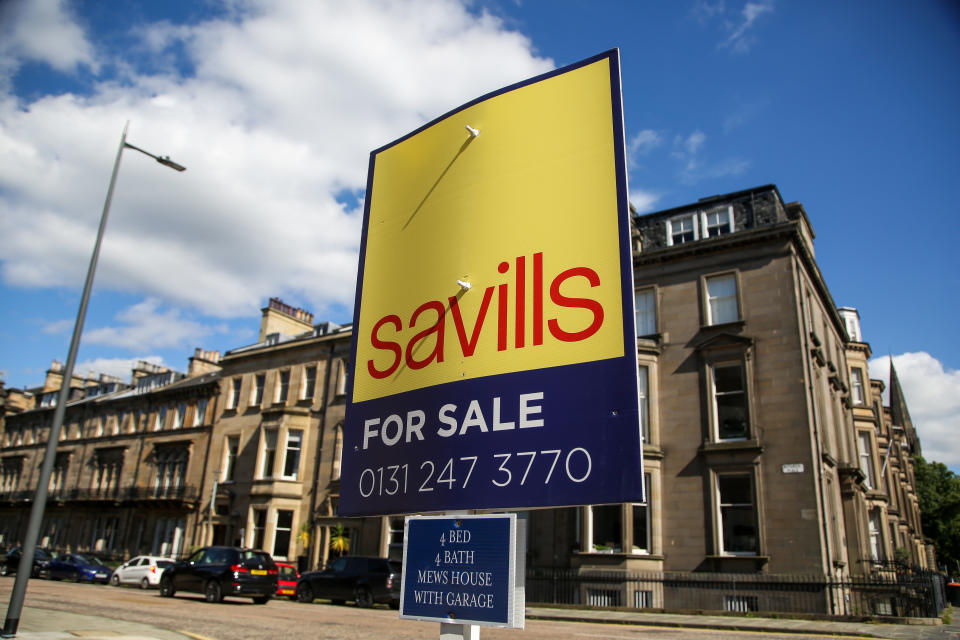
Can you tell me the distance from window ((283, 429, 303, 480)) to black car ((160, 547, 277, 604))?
13002 millimetres

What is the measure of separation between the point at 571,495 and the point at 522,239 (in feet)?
4.66

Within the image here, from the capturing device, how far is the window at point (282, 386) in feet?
120

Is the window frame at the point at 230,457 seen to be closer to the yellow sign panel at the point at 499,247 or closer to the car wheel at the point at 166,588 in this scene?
the car wheel at the point at 166,588

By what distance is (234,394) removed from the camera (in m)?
38.9

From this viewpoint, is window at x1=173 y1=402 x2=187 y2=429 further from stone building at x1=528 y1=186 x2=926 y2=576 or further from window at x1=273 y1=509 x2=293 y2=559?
stone building at x1=528 y1=186 x2=926 y2=576

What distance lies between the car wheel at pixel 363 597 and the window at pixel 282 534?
42.2 feet

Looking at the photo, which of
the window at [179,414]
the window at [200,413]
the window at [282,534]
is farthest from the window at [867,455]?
the window at [179,414]

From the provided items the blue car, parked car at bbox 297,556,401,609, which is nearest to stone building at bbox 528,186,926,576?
parked car at bbox 297,556,401,609

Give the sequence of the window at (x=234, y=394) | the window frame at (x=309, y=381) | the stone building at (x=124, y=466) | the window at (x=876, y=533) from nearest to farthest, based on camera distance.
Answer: the window at (x=876, y=533) < the window frame at (x=309, y=381) < the window at (x=234, y=394) < the stone building at (x=124, y=466)

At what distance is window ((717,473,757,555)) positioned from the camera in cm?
2111

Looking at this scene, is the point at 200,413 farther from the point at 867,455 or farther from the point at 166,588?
the point at 867,455

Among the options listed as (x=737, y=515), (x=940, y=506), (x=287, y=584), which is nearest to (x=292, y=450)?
(x=287, y=584)

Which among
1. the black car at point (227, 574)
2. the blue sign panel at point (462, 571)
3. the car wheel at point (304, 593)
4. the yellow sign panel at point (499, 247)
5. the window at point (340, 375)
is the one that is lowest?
the car wheel at point (304, 593)

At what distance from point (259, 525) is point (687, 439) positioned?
72.5 ft
